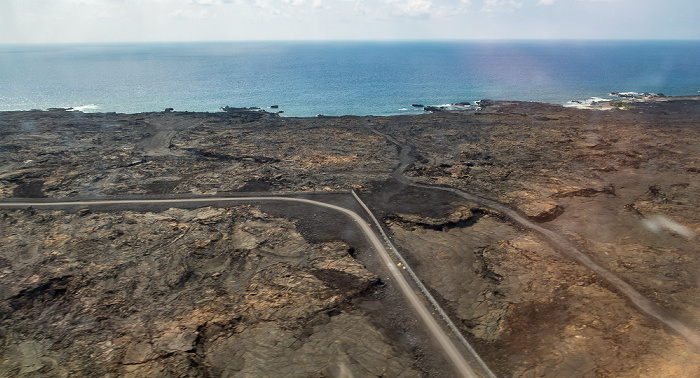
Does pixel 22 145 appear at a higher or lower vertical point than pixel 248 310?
higher

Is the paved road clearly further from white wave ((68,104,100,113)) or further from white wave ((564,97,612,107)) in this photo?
white wave ((564,97,612,107))

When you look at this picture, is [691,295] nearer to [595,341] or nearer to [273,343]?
[595,341]

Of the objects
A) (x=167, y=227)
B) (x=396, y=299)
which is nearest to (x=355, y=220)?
(x=396, y=299)

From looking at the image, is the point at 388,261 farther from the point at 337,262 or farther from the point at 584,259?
the point at 584,259

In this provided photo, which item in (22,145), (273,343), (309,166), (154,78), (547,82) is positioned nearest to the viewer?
(273,343)

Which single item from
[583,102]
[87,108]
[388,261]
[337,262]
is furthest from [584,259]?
[87,108]
